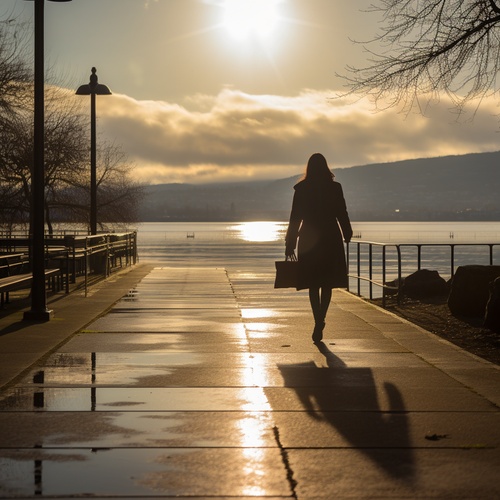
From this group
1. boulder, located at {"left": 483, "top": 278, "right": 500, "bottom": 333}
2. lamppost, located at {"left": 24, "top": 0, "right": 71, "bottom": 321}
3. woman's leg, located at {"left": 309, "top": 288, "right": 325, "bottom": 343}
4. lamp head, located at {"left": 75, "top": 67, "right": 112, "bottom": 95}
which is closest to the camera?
woman's leg, located at {"left": 309, "top": 288, "right": 325, "bottom": 343}

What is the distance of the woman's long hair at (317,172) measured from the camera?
38.4ft

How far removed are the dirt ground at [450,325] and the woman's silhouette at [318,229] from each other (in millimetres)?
1765

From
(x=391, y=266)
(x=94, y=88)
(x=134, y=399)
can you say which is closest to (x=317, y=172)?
(x=134, y=399)

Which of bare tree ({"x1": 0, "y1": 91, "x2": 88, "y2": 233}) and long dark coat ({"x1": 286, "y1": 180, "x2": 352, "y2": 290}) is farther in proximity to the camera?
bare tree ({"x1": 0, "y1": 91, "x2": 88, "y2": 233})

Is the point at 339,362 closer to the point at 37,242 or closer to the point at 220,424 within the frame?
the point at 220,424

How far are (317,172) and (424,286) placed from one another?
8534 mm

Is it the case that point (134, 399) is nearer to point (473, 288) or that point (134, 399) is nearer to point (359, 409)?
point (359, 409)

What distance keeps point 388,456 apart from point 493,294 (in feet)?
22.7

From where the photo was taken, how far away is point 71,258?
21.4 m

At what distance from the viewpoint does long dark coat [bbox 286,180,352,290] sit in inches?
461

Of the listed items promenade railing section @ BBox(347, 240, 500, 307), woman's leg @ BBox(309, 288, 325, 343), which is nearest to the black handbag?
woman's leg @ BBox(309, 288, 325, 343)

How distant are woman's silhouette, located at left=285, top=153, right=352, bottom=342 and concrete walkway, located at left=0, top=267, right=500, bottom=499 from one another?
2.22 feet

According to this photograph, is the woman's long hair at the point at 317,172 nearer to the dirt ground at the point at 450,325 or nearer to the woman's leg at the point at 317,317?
the woman's leg at the point at 317,317

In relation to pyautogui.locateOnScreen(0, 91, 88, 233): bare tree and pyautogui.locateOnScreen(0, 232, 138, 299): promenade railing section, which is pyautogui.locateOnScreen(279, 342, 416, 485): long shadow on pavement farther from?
pyautogui.locateOnScreen(0, 91, 88, 233): bare tree
